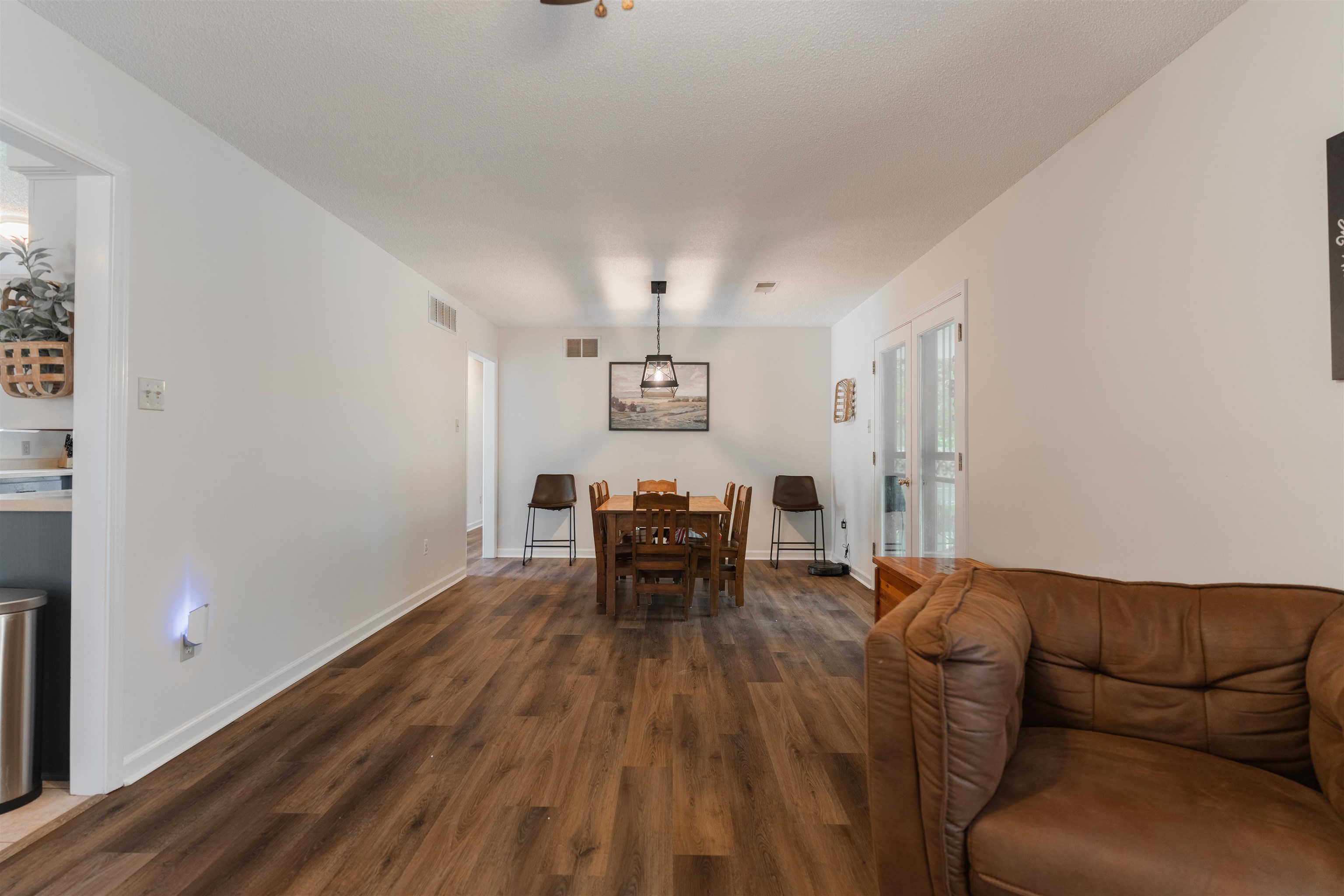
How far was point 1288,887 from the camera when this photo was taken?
1.05m

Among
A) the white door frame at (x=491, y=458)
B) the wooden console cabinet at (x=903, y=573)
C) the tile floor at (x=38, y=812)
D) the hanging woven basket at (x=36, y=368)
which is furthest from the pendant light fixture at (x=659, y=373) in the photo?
the tile floor at (x=38, y=812)

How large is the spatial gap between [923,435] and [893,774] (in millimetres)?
3408

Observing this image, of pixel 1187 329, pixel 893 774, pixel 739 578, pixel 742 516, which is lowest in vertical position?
pixel 739 578

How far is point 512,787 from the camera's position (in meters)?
2.21

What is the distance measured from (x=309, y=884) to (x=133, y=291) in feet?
7.01

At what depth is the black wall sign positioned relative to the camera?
1.61 meters

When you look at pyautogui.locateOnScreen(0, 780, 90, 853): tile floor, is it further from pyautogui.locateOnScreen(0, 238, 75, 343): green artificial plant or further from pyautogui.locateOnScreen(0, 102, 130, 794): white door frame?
pyautogui.locateOnScreen(0, 238, 75, 343): green artificial plant

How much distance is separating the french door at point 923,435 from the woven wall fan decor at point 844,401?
0.68 m

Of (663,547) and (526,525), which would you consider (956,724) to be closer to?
(663,547)

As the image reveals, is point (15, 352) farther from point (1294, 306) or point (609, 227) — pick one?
point (1294, 306)

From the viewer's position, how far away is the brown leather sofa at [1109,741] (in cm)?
114

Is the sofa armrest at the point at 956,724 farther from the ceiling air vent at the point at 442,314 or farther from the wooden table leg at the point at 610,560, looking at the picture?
the ceiling air vent at the point at 442,314

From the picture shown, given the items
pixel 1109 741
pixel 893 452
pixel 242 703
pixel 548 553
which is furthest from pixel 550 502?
pixel 1109 741

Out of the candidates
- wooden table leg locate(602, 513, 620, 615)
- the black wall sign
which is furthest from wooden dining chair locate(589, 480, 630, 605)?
the black wall sign
